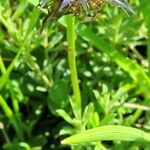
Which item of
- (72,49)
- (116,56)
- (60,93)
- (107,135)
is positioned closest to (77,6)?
(72,49)

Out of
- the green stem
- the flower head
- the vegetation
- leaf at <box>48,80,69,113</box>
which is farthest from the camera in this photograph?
leaf at <box>48,80,69,113</box>

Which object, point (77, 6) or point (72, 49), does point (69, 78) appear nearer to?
point (72, 49)

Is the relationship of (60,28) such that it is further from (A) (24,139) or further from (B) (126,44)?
(A) (24,139)

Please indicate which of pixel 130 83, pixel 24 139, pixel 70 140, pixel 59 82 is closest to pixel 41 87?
pixel 59 82

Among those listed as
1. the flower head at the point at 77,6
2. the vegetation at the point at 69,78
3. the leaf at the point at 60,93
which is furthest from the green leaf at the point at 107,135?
the leaf at the point at 60,93

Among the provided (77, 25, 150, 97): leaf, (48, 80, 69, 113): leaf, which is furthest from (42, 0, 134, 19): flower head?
(48, 80, 69, 113): leaf

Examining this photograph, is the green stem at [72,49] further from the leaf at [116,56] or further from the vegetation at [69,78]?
the leaf at [116,56]

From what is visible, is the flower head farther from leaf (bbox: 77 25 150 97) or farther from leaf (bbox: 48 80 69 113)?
leaf (bbox: 48 80 69 113)
